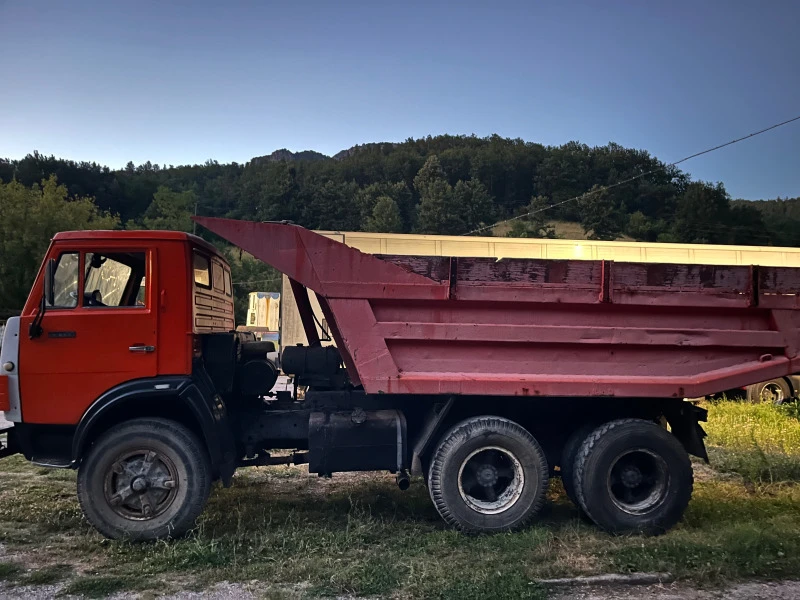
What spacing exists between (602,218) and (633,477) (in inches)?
2186

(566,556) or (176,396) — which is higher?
(176,396)

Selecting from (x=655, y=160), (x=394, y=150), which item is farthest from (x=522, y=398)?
(x=394, y=150)

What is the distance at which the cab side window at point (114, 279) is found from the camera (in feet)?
19.0

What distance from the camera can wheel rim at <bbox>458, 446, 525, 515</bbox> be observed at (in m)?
5.84

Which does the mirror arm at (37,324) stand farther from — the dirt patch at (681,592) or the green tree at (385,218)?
the green tree at (385,218)

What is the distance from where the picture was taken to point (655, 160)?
60.0 metres

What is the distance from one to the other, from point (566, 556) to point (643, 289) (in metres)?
2.42

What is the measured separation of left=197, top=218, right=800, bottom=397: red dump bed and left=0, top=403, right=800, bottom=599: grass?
51.2 inches

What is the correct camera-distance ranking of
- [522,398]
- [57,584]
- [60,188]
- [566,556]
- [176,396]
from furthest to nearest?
1. [60,188]
2. [522,398]
3. [176,396]
4. [566,556]
5. [57,584]

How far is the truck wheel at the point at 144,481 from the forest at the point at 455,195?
4151 centimetres

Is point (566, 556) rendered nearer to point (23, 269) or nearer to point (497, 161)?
point (23, 269)

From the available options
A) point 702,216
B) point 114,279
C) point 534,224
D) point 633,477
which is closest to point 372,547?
point 633,477

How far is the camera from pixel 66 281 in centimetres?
572

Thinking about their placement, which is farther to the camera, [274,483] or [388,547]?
[274,483]
